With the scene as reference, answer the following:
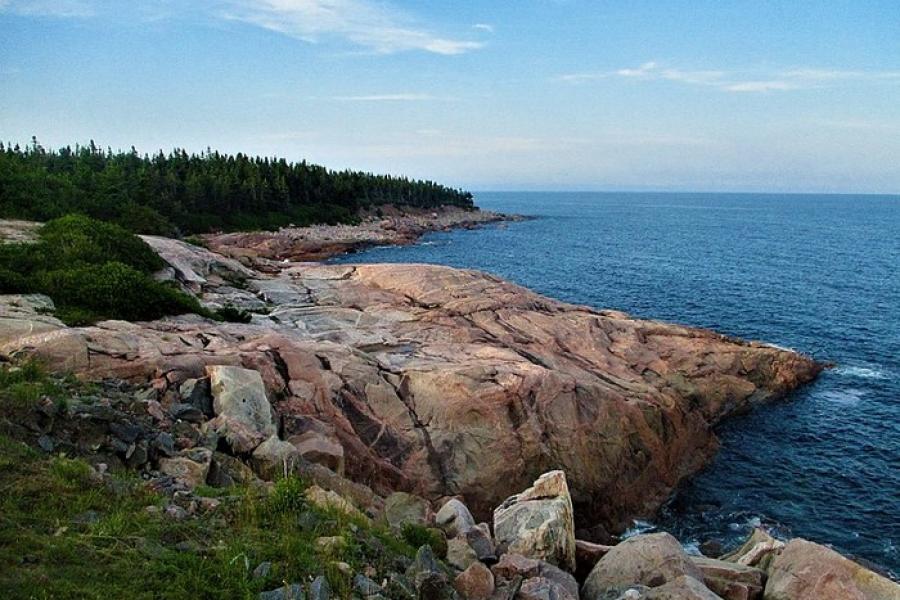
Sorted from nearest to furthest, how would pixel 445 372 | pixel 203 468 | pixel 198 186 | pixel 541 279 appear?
pixel 203 468 < pixel 445 372 < pixel 541 279 < pixel 198 186

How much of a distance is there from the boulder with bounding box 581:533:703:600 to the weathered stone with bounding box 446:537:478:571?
3.25 meters

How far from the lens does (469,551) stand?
1224cm

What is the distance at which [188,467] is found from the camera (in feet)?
43.3

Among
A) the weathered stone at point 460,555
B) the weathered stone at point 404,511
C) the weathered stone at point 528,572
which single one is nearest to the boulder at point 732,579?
the weathered stone at point 528,572

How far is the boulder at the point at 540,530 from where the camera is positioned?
14359 millimetres

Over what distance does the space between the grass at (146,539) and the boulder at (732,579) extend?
784cm

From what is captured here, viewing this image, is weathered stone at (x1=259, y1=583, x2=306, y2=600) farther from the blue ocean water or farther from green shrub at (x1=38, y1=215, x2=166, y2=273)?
green shrub at (x1=38, y1=215, x2=166, y2=273)

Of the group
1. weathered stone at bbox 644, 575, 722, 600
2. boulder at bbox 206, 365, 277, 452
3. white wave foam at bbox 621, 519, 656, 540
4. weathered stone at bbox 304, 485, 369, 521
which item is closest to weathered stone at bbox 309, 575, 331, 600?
weathered stone at bbox 304, 485, 369, 521

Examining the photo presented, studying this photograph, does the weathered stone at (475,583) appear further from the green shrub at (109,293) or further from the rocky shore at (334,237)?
the rocky shore at (334,237)

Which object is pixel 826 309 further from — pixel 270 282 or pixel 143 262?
pixel 143 262

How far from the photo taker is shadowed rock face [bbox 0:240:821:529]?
20.8 meters

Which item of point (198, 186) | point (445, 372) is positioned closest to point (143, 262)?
point (445, 372)

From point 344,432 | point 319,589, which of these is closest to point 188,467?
point 319,589

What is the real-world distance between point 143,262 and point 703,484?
3175 cm
